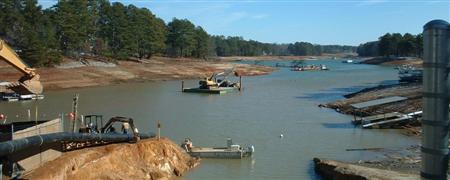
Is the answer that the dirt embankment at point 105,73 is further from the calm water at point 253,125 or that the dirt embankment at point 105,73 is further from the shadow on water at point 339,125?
the shadow on water at point 339,125

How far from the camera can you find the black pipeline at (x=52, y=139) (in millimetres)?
15248

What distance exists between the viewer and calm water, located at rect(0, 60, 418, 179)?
25.7 metres

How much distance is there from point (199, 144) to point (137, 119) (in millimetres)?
13239

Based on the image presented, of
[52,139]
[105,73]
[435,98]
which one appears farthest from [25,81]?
[105,73]

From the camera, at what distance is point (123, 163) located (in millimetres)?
20781

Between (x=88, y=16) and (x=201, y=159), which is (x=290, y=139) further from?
(x=88, y=16)

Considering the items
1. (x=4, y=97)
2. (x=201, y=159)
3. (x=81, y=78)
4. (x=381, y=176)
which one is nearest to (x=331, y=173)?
(x=381, y=176)

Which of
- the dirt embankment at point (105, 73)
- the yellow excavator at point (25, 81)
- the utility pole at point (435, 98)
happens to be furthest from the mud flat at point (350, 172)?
the dirt embankment at point (105, 73)

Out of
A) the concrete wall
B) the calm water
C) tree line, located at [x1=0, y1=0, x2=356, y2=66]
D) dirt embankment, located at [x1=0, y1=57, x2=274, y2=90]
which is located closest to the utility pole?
the concrete wall

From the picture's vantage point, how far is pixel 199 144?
31.1 m

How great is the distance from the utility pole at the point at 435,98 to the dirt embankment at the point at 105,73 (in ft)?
246

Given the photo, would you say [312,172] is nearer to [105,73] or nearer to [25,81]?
[25,81]

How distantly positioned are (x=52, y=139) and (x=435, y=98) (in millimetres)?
15039

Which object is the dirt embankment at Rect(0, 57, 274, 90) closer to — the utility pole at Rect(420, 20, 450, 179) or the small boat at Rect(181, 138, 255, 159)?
the small boat at Rect(181, 138, 255, 159)
